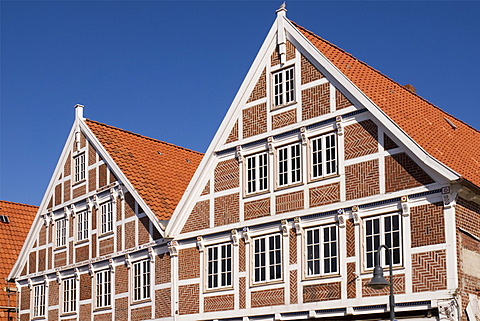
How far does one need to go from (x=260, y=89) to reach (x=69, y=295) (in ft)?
45.0

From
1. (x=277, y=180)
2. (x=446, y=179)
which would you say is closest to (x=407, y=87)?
(x=277, y=180)

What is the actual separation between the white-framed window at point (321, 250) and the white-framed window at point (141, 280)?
812cm

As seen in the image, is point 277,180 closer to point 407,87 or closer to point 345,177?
point 345,177

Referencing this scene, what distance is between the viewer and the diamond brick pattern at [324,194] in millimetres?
27188

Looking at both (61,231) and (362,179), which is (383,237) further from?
(61,231)

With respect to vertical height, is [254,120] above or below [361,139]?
above

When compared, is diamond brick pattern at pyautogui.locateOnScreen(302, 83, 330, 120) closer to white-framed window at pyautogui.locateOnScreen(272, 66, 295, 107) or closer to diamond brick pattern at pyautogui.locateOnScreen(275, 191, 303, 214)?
white-framed window at pyautogui.locateOnScreen(272, 66, 295, 107)

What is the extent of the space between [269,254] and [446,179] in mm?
7023

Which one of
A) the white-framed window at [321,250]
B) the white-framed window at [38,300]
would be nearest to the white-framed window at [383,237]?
the white-framed window at [321,250]

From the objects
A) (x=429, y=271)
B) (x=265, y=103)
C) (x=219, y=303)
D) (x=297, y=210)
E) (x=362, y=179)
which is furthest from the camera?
(x=219, y=303)

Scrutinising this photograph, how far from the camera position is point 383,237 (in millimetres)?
25656

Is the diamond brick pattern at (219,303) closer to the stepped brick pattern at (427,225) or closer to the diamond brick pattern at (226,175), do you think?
the diamond brick pattern at (226,175)

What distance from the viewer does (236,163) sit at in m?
30.6

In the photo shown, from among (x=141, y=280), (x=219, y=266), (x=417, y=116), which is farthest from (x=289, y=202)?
(x=141, y=280)
